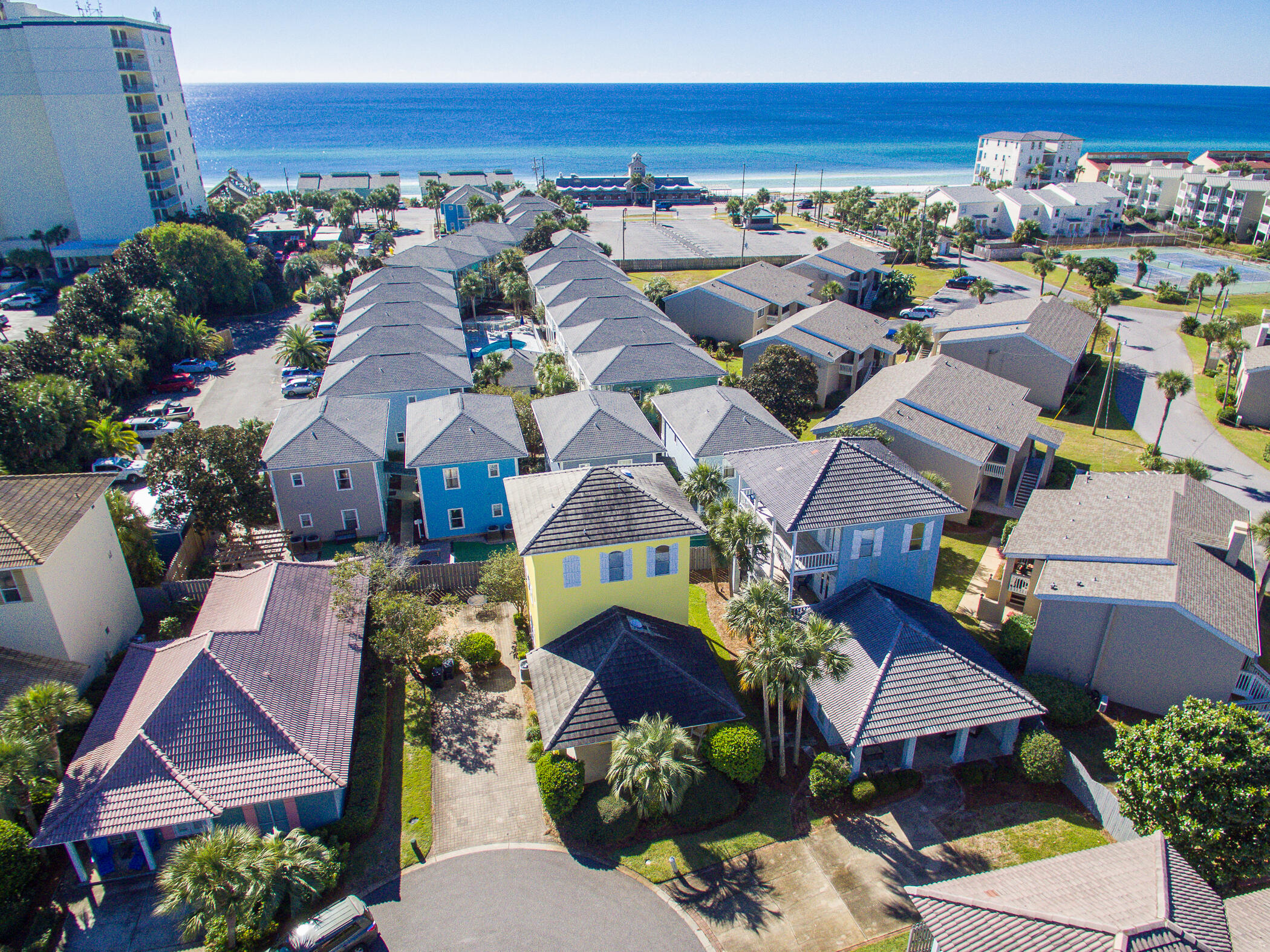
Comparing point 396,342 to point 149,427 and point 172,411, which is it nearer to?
point 172,411

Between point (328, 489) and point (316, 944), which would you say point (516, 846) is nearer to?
point (316, 944)

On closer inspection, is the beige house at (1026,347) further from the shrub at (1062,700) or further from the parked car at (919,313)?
the shrub at (1062,700)

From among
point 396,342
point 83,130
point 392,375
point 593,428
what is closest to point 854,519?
point 593,428

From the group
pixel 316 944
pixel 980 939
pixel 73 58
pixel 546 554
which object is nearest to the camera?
pixel 980 939

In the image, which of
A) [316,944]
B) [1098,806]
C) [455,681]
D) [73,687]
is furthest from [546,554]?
[1098,806]

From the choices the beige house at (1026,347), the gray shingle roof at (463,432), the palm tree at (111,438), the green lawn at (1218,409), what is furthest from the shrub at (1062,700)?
the palm tree at (111,438)

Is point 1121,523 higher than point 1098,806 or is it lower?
higher

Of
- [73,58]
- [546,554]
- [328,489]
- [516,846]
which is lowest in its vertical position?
Answer: [516,846]
